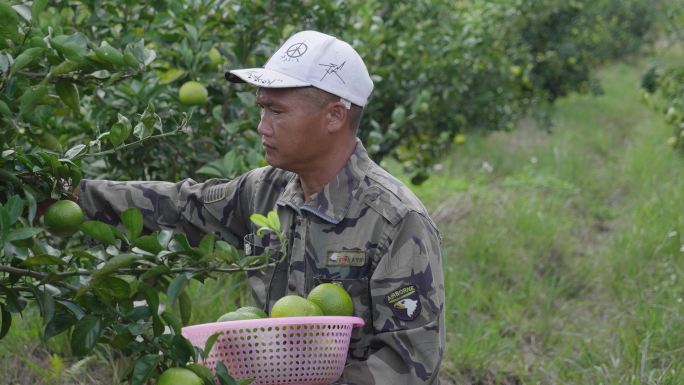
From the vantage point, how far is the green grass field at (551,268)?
393 cm

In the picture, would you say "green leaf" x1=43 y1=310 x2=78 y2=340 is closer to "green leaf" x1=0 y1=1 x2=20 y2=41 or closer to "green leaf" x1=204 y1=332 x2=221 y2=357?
"green leaf" x1=204 y1=332 x2=221 y2=357

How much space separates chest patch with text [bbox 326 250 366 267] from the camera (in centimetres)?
255

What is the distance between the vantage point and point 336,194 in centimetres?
262

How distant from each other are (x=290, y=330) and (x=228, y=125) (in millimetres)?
1485

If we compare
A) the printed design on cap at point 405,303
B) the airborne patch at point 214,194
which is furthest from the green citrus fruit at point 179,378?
the airborne patch at point 214,194

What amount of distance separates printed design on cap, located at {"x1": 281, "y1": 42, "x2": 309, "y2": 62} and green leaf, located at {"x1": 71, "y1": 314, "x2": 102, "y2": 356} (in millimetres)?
802

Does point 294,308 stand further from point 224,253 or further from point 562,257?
point 562,257

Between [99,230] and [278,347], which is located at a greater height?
[99,230]

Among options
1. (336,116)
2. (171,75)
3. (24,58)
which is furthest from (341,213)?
(171,75)

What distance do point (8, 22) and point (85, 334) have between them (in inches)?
29.3

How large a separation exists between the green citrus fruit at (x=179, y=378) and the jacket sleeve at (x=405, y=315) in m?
0.43

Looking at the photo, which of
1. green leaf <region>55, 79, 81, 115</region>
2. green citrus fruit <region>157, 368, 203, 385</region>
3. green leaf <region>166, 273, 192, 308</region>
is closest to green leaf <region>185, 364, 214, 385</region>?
green citrus fruit <region>157, 368, 203, 385</region>

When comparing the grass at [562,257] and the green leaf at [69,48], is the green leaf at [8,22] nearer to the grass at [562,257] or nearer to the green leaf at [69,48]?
the green leaf at [69,48]

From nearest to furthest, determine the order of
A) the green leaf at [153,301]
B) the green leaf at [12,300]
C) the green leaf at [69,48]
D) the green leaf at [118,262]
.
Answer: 1. the green leaf at [118,262]
2. the green leaf at [153,301]
3. the green leaf at [12,300]
4. the green leaf at [69,48]
